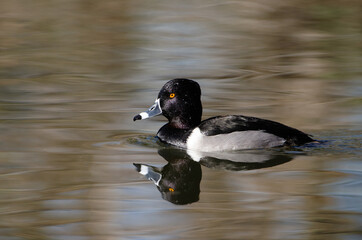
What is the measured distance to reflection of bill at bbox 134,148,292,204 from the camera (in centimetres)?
656

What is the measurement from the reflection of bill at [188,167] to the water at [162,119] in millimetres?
29

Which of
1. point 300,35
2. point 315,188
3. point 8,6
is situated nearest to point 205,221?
point 315,188

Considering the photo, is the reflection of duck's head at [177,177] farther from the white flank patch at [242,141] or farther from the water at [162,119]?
the white flank patch at [242,141]

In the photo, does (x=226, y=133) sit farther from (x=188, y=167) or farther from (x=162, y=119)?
(x=162, y=119)

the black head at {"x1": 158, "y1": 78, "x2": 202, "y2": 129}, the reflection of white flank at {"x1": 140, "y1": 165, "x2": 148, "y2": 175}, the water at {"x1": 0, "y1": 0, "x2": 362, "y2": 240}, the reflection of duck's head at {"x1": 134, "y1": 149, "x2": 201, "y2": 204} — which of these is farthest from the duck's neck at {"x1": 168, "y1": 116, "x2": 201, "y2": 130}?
the reflection of white flank at {"x1": 140, "y1": 165, "x2": 148, "y2": 175}

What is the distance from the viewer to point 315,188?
21.1 feet

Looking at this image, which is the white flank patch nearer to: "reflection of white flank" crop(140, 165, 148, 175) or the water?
the water

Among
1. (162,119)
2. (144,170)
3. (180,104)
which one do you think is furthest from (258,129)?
(162,119)

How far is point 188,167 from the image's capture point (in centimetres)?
757

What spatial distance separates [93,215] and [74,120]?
3669mm

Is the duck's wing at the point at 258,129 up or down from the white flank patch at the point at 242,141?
up

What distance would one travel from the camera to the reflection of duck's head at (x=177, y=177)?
6.42 meters

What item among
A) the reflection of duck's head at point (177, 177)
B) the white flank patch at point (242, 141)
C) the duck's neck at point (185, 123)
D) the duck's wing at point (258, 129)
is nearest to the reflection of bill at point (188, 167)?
the reflection of duck's head at point (177, 177)

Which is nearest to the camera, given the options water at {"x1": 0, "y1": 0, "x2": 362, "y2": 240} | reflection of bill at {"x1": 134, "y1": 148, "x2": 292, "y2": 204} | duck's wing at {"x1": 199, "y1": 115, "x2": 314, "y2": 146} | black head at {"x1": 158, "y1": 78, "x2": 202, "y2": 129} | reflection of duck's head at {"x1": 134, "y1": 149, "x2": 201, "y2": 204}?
water at {"x1": 0, "y1": 0, "x2": 362, "y2": 240}
